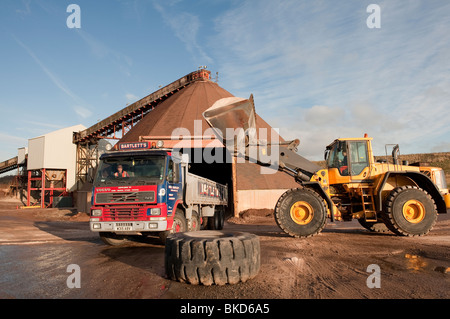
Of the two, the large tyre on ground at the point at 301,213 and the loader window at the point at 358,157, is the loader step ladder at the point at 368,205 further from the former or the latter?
the large tyre on ground at the point at 301,213

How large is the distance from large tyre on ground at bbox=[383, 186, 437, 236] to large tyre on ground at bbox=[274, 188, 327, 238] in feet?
7.75

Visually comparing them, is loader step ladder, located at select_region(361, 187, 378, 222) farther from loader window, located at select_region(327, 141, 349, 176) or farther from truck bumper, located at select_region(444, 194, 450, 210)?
truck bumper, located at select_region(444, 194, 450, 210)

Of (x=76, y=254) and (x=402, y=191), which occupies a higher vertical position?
(x=402, y=191)

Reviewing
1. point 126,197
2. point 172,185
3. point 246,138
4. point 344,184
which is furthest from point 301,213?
point 126,197

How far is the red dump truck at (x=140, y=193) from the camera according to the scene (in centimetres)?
834

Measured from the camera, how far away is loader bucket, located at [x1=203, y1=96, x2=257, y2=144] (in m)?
9.07

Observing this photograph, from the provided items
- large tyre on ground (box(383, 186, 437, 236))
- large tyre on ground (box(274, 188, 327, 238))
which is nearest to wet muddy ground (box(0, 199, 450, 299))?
large tyre on ground (box(383, 186, 437, 236))

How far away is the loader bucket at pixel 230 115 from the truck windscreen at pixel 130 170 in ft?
6.75

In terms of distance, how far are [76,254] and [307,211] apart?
24.9 ft

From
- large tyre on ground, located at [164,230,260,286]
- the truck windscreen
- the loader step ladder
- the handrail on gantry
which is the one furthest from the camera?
the handrail on gantry
